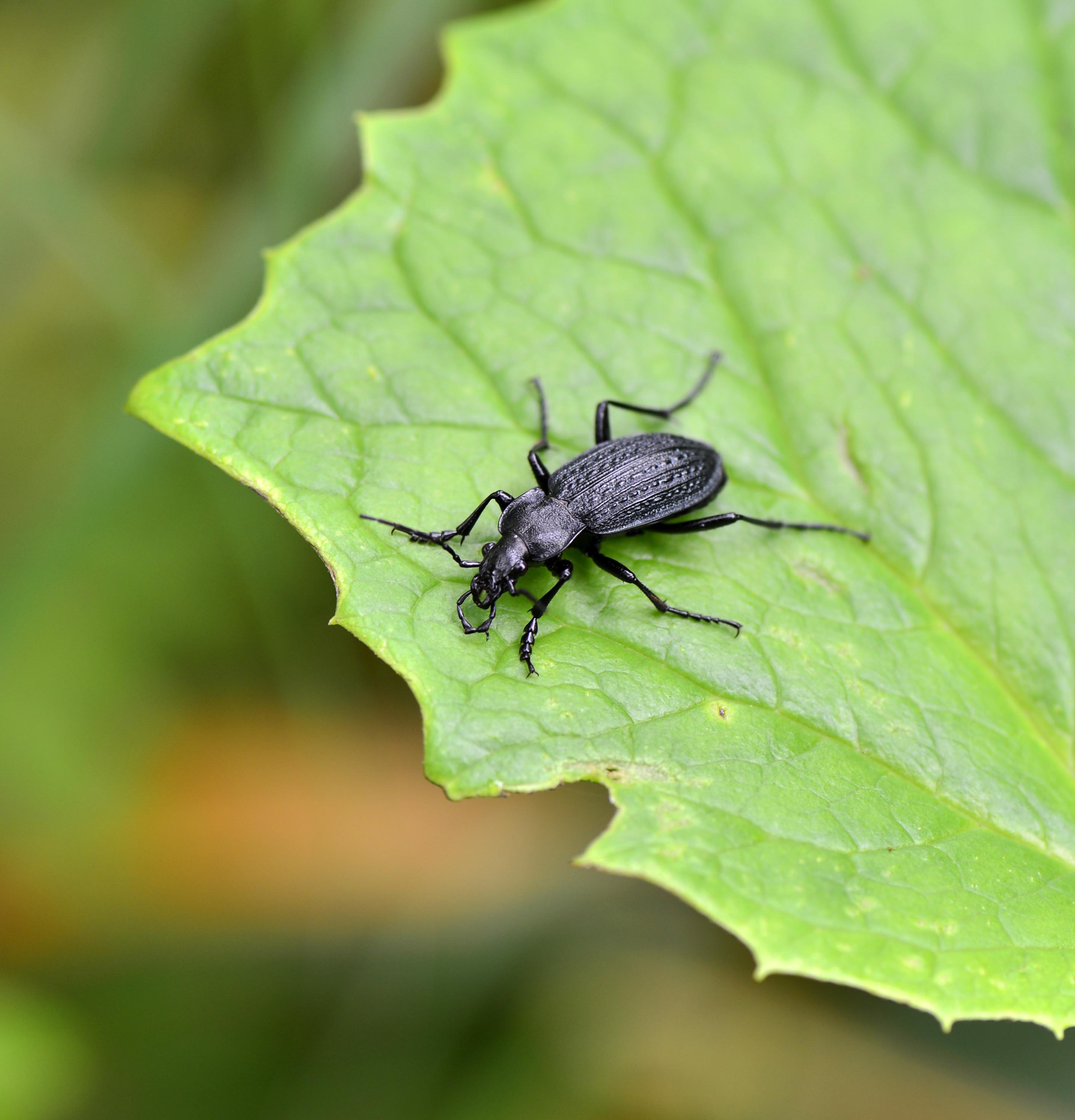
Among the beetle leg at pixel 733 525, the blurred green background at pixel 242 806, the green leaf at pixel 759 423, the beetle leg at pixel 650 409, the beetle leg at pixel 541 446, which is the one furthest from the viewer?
the blurred green background at pixel 242 806

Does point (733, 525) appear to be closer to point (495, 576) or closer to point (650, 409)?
point (650, 409)

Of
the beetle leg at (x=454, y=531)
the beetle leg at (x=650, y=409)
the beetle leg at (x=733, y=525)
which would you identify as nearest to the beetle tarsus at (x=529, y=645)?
the beetle leg at (x=454, y=531)

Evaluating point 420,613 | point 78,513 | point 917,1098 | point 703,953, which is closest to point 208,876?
point 78,513

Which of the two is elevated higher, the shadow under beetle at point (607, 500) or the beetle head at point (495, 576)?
the shadow under beetle at point (607, 500)

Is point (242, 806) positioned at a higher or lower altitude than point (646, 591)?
lower

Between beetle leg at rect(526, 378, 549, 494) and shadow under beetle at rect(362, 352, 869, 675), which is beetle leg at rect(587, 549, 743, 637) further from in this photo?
beetle leg at rect(526, 378, 549, 494)

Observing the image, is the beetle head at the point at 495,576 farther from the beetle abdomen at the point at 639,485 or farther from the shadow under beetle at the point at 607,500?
the beetle abdomen at the point at 639,485

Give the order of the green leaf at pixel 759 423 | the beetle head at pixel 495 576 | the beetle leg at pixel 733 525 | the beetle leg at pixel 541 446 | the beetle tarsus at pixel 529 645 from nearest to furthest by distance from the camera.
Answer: the green leaf at pixel 759 423
the beetle tarsus at pixel 529 645
the beetle head at pixel 495 576
the beetle leg at pixel 733 525
the beetle leg at pixel 541 446

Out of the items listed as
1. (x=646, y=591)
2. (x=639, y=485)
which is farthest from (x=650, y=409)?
(x=646, y=591)
